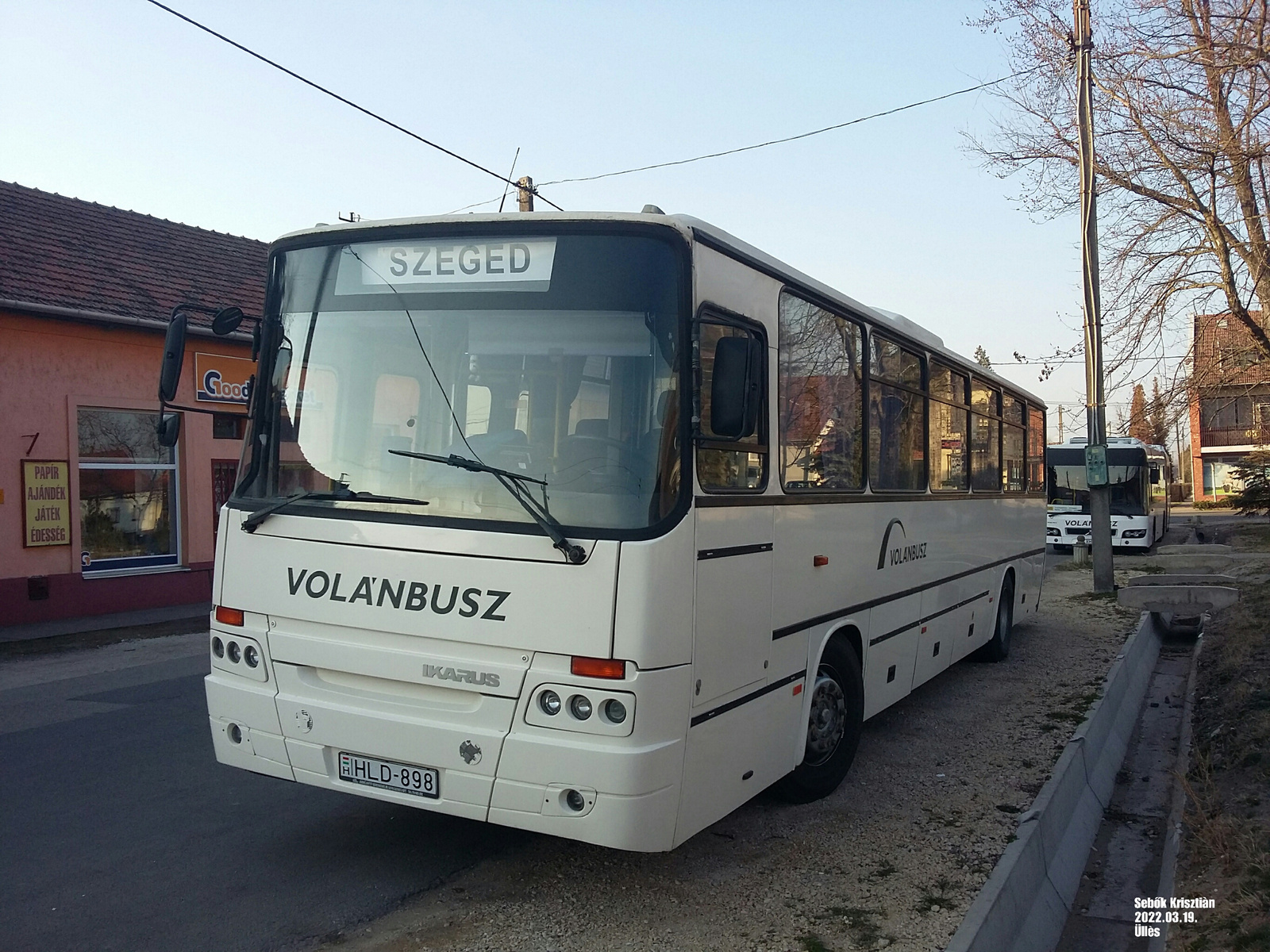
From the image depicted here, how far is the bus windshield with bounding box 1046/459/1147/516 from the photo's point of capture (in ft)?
89.8

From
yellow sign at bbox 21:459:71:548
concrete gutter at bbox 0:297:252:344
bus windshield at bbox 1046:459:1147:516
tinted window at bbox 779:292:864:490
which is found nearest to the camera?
tinted window at bbox 779:292:864:490

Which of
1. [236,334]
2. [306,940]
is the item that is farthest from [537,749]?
[236,334]

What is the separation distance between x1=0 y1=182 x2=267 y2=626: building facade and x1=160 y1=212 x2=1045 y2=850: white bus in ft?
30.5

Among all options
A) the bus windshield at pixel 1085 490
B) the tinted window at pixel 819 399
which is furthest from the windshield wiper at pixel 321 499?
the bus windshield at pixel 1085 490

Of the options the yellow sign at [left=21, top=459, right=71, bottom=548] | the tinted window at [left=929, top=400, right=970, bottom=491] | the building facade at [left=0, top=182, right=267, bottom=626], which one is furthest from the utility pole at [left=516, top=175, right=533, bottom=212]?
the tinted window at [left=929, top=400, right=970, bottom=491]

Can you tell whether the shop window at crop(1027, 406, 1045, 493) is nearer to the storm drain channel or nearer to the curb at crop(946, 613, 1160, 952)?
the storm drain channel

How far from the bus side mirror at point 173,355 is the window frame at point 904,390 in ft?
13.2

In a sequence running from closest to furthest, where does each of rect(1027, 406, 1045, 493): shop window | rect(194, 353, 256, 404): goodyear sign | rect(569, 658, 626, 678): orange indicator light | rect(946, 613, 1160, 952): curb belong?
rect(569, 658, 626, 678): orange indicator light < rect(946, 613, 1160, 952): curb < rect(1027, 406, 1045, 493): shop window < rect(194, 353, 256, 404): goodyear sign

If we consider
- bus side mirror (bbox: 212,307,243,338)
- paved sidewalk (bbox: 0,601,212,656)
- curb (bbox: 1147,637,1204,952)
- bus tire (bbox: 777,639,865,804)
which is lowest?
curb (bbox: 1147,637,1204,952)

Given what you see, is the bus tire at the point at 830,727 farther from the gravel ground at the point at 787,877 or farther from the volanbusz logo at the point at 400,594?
the volanbusz logo at the point at 400,594

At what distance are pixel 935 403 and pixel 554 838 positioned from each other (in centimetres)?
480

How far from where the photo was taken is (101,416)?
1554cm

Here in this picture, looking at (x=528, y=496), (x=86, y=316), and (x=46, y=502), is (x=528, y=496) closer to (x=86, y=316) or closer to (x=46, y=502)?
(x=46, y=502)

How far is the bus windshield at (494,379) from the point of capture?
4430 millimetres
